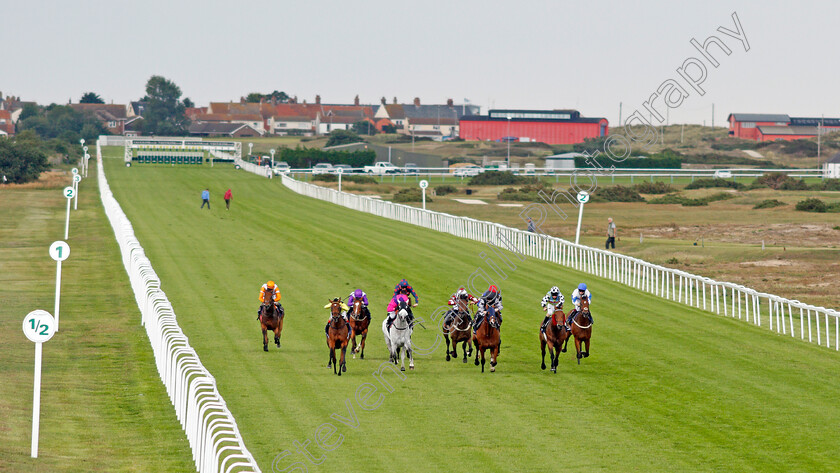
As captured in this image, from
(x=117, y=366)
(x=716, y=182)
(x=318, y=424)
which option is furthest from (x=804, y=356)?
(x=716, y=182)

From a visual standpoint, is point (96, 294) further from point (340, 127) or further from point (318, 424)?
point (340, 127)

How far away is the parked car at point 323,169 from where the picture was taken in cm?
8510

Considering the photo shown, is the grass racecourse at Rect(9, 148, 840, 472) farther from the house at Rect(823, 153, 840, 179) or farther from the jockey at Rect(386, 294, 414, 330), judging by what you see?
the house at Rect(823, 153, 840, 179)

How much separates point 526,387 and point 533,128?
134m

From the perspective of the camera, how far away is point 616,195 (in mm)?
67562

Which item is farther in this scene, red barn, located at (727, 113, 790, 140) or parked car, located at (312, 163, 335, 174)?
red barn, located at (727, 113, 790, 140)

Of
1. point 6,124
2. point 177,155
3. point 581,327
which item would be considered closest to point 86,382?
point 581,327

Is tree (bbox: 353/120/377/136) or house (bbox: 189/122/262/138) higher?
tree (bbox: 353/120/377/136)

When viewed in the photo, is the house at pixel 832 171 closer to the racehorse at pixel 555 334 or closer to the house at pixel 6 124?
the racehorse at pixel 555 334

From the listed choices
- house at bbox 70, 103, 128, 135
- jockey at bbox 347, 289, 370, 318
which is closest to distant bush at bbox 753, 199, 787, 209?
jockey at bbox 347, 289, 370, 318

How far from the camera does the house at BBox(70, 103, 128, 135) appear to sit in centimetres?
18550

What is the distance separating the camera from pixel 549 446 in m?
11.8

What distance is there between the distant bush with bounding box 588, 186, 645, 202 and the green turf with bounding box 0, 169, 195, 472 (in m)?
41.1

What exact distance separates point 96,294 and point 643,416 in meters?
15.1
